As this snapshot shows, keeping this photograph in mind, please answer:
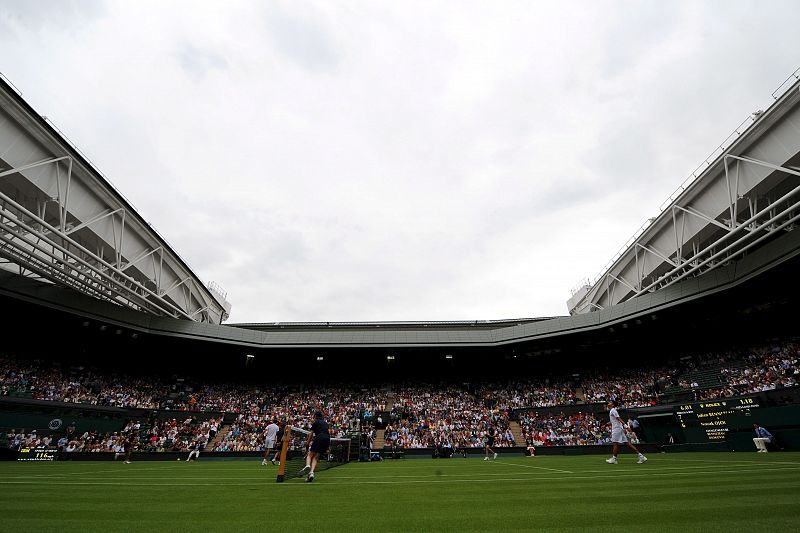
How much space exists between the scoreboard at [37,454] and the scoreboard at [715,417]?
125ft

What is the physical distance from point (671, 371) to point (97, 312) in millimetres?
43979

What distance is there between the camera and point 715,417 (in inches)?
922

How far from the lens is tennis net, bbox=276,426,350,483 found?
33.7ft

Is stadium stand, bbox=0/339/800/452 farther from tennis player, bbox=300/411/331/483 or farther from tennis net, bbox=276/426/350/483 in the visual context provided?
tennis player, bbox=300/411/331/483

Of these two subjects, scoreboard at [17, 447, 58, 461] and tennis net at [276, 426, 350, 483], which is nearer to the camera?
tennis net at [276, 426, 350, 483]

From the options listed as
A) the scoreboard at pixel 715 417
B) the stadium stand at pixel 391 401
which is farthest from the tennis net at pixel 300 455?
the scoreboard at pixel 715 417

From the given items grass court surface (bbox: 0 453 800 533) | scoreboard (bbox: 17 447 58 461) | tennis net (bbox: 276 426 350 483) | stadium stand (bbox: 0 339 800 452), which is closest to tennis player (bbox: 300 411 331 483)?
tennis net (bbox: 276 426 350 483)

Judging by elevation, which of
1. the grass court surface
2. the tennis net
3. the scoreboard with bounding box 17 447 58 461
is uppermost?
the grass court surface

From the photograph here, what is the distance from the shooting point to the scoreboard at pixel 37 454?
2527 centimetres

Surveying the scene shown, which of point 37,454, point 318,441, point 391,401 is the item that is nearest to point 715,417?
point 318,441

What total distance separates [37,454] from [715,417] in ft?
130

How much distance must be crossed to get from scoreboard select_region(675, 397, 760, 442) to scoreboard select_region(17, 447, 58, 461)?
125 ft

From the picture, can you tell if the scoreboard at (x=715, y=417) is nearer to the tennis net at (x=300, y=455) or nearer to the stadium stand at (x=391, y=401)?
the stadium stand at (x=391, y=401)

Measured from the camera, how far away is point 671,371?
109ft
